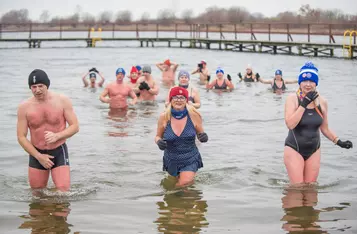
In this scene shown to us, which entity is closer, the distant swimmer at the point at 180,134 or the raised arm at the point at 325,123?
the raised arm at the point at 325,123

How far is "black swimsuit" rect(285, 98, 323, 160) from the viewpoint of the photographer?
7.68 meters

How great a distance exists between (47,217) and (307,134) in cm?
330

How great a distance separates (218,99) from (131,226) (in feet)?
43.3

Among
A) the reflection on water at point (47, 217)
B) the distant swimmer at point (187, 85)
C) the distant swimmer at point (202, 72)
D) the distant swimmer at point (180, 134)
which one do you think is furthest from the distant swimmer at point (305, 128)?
the distant swimmer at point (202, 72)

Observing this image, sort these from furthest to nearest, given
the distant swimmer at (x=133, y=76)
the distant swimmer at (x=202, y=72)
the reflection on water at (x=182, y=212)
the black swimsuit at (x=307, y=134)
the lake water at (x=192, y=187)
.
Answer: the distant swimmer at (x=202, y=72), the distant swimmer at (x=133, y=76), the black swimsuit at (x=307, y=134), the lake water at (x=192, y=187), the reflection on water at (x=182, y=212)

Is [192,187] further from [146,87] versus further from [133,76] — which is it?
[133,76]

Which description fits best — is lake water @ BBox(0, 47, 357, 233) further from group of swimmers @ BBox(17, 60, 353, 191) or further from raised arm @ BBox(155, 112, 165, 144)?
raised arm @ BBox(155, 112, 165, 144)

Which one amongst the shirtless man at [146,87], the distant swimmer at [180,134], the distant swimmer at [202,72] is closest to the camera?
the distant swimmer at [180,134]

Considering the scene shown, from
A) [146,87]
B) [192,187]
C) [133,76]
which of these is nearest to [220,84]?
[133,76]

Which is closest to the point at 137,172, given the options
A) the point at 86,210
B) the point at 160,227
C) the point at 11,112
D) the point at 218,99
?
the point at 86,210

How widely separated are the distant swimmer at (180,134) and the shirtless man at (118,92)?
7.59m

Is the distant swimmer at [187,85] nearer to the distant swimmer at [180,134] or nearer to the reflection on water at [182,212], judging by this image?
the distant swimmer at [180,134]

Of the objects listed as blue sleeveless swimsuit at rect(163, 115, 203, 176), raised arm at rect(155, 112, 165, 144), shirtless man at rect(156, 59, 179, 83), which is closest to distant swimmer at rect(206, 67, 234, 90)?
shirtless man at rect(156, 59, 179, 83)

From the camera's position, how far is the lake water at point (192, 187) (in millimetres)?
6938
